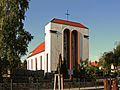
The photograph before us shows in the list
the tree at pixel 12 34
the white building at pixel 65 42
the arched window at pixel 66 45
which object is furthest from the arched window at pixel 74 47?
the tree at pixel 12 34

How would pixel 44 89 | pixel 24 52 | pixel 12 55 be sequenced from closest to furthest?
pixel 44 89 → pixel 12 55 → pixel 24 52

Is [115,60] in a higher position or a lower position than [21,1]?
lower

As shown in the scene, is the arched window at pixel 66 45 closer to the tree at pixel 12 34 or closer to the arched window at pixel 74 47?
the arched window at pixel 74 47

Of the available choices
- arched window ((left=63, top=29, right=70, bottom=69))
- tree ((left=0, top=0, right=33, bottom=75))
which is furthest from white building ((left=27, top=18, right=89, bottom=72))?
tree ((left=0, top=0, right=33, bottom=75))

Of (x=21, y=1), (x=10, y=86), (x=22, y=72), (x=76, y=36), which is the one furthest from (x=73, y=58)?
(x=10, y=86)

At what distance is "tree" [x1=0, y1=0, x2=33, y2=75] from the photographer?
858 inches

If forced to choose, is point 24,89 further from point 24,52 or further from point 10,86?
point 24,52

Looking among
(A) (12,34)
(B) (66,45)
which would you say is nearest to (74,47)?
(B) (66,45)

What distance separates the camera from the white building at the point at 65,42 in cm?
3492

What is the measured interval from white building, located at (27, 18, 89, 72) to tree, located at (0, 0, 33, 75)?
1132cm

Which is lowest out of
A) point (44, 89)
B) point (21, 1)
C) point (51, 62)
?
point (44, 89)

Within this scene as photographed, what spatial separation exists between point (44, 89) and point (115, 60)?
113 ft

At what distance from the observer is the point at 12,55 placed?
21.9 meters

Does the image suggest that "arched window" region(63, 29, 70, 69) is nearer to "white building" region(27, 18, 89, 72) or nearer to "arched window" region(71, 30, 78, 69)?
"white building" region(27, 18, 89, 72)
